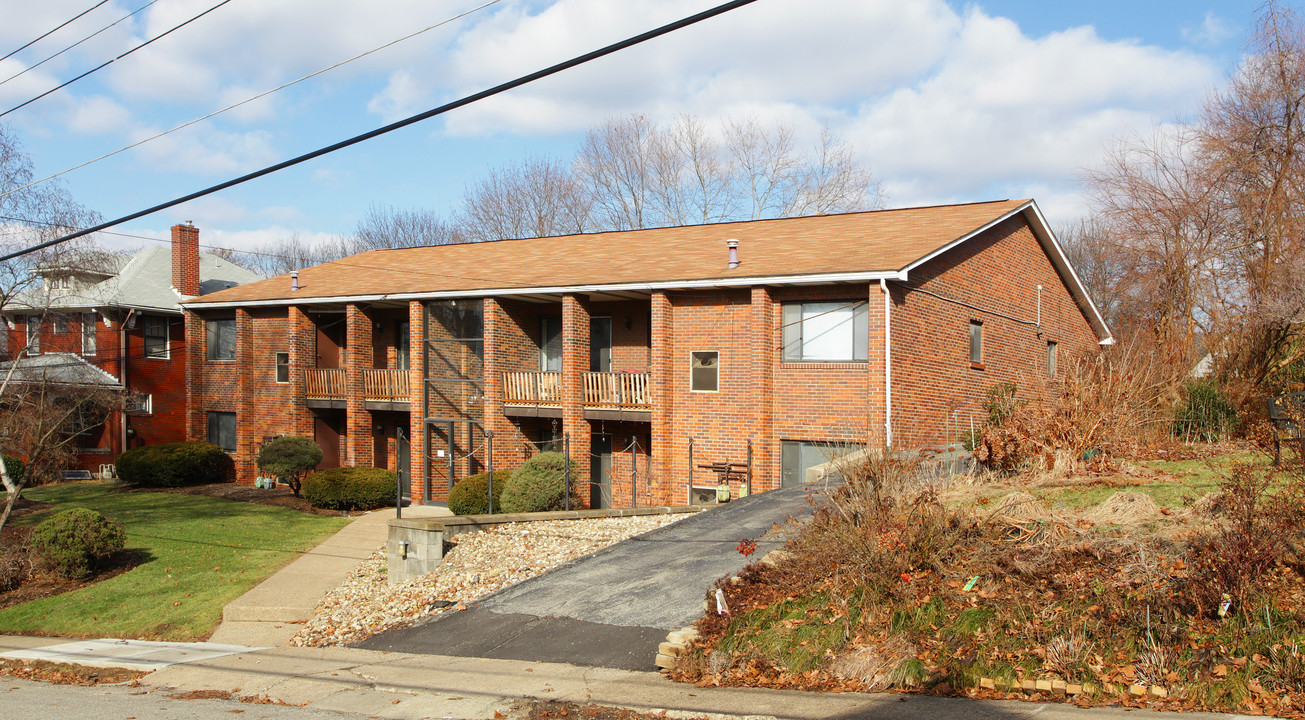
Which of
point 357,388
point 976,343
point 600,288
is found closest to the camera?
point 600,288

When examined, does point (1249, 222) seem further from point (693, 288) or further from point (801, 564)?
point (801, 564)

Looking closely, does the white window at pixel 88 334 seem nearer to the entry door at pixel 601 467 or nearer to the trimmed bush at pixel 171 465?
the trimmed bush at pixel 171 465

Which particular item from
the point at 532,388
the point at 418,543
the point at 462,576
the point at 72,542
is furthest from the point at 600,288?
the point at 72,542

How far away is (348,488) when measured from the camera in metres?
22.9

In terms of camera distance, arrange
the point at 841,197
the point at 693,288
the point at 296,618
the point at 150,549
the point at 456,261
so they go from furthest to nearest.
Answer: the point at 841,197, the point at 456,261, the point at 693,288, the point at 150,549, the point at 296,618

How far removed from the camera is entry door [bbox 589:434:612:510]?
22156 mm

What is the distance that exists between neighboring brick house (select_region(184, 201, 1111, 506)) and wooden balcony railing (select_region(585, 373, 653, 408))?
0.05 metres

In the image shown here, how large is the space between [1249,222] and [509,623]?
2050 centimetres

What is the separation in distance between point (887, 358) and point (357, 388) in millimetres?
14960

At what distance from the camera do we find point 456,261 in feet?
90.0

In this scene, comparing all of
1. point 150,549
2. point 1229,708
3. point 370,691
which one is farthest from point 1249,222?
point 150,549

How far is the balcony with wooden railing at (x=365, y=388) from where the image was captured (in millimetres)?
24922

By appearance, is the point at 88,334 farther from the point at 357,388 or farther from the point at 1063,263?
the point at 1063,263

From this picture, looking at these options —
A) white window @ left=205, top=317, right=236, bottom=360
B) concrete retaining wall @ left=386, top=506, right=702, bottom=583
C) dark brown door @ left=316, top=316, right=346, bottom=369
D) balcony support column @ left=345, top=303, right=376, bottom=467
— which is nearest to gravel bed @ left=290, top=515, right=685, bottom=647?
concrete retaining wall @ left=386, top=506, right=702, bottom=583
